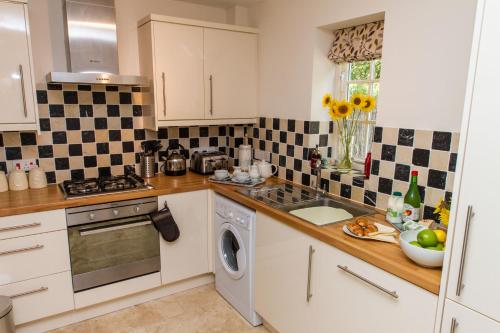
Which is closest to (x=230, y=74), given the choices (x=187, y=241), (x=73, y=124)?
(x=73, y=124)

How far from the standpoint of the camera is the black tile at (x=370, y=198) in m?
2.00

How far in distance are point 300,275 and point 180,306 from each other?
1114 mm

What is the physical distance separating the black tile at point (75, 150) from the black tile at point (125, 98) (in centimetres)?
47

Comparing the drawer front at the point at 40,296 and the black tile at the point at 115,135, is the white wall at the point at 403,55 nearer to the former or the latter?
the black tile at the point at 115,135

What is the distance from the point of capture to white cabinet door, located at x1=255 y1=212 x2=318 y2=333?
5.85 ft

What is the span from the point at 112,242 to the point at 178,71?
50.8 inches

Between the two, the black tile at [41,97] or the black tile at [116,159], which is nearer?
the black tile at [41,97]

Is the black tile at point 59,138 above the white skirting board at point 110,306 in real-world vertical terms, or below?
above

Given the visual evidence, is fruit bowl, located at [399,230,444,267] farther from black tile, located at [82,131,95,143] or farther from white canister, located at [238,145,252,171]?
black tile, located at [82,131,95,143]

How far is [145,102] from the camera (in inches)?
105

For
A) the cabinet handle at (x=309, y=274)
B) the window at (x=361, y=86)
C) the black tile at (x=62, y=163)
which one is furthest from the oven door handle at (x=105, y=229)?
the window at (x=361, y=86)

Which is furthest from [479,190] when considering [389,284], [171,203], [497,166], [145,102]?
[145,102]

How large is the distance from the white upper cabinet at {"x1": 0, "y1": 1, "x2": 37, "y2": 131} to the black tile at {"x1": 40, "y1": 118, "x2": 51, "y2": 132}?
314 mm

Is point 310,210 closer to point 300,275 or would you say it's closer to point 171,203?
point 300,275
